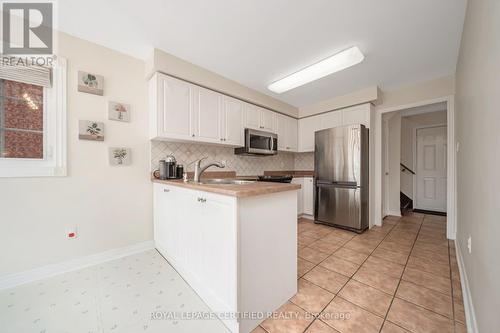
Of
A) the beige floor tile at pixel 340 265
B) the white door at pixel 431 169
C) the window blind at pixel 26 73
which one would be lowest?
the beige floor tile at pixel 340 265

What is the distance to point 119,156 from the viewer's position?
2.10 metres

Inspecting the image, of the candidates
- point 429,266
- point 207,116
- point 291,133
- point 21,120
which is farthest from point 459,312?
point 21,120

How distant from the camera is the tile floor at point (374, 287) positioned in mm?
1188

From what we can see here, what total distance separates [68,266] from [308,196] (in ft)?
11.9

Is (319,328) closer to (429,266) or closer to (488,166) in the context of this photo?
(488,166)

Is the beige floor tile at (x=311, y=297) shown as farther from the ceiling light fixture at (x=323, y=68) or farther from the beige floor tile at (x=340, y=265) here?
the ceiling light fixture at (x=323, y=68)

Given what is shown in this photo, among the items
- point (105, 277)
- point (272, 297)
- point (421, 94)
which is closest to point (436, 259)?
point (272, 297)

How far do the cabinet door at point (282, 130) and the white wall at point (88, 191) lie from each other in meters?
2.32

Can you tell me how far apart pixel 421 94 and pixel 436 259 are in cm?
241

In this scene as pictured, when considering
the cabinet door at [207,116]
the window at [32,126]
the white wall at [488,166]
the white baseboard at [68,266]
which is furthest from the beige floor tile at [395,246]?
the window at [32,126]

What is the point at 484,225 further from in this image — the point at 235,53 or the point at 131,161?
the point at 131,161

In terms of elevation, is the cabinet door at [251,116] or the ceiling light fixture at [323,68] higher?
the ceiling light fixture at [323,68]

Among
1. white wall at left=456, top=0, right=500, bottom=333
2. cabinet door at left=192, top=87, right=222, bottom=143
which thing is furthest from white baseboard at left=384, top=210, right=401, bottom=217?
cabinet door at left=192, top=87, right=222, bottom=143

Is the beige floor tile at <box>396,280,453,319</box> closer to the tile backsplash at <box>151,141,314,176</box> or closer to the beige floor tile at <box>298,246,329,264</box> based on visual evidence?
the beige floor tile at <box>298,246,329,264</box>
